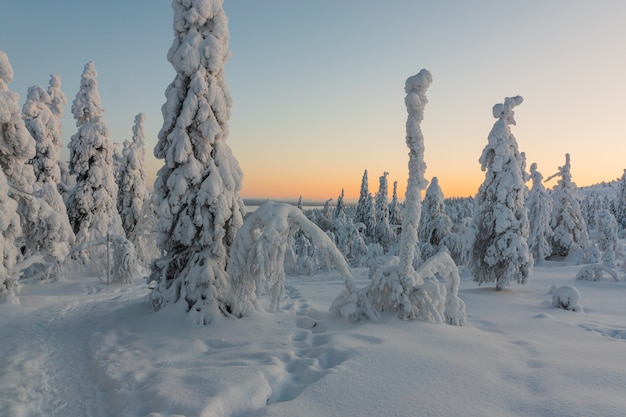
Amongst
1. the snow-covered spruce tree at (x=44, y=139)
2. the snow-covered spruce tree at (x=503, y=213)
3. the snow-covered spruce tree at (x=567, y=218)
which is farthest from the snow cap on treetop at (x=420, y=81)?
the snow-covered spruce tree at (x=567, y=218)

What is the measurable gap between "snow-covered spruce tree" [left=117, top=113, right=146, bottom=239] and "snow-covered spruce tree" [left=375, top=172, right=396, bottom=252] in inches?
1179

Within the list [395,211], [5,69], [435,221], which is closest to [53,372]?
[5,69]

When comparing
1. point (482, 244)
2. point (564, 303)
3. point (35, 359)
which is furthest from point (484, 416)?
point (482, 244)

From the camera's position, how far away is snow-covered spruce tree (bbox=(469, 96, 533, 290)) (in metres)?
18.5

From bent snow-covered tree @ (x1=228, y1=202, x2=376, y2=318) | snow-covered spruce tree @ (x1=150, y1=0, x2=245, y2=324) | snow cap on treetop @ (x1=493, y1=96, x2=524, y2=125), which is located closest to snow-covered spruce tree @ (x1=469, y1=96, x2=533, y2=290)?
snow cap on treetop @ (x1=493, y1=96, x2=524, y2=125)

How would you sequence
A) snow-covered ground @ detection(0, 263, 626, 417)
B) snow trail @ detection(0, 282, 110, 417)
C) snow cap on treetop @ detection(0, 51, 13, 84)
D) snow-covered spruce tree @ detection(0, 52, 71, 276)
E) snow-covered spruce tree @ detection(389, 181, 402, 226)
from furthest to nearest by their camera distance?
1. snow-covered spruce tree @ detection(389, 181, 402, 226)
2. snow cap on treetop @ detection(0, 51, 13, 84)
3. snow-covered spruce tree @ detection(0, 52, 71, 276)
4. snow trail @ detection(0, 282, 110, 417)
5. snow-covered ground @ detection(0, 263, 626, 417)

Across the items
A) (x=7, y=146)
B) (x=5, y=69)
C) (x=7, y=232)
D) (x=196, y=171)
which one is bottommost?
(x=7, y=232)

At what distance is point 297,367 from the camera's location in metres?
6.89

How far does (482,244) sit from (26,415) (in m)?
19.0

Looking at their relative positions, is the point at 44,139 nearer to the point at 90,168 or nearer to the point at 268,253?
the point at 90,168

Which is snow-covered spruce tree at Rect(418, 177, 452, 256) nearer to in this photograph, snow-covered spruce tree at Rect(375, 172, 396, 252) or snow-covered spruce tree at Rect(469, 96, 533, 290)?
snow-covered spruce tree at Rect(469, 96, 533, 290)

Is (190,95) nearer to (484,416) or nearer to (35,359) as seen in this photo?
(35,359)

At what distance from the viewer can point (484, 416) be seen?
4715 millimetres

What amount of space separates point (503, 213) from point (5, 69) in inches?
786
